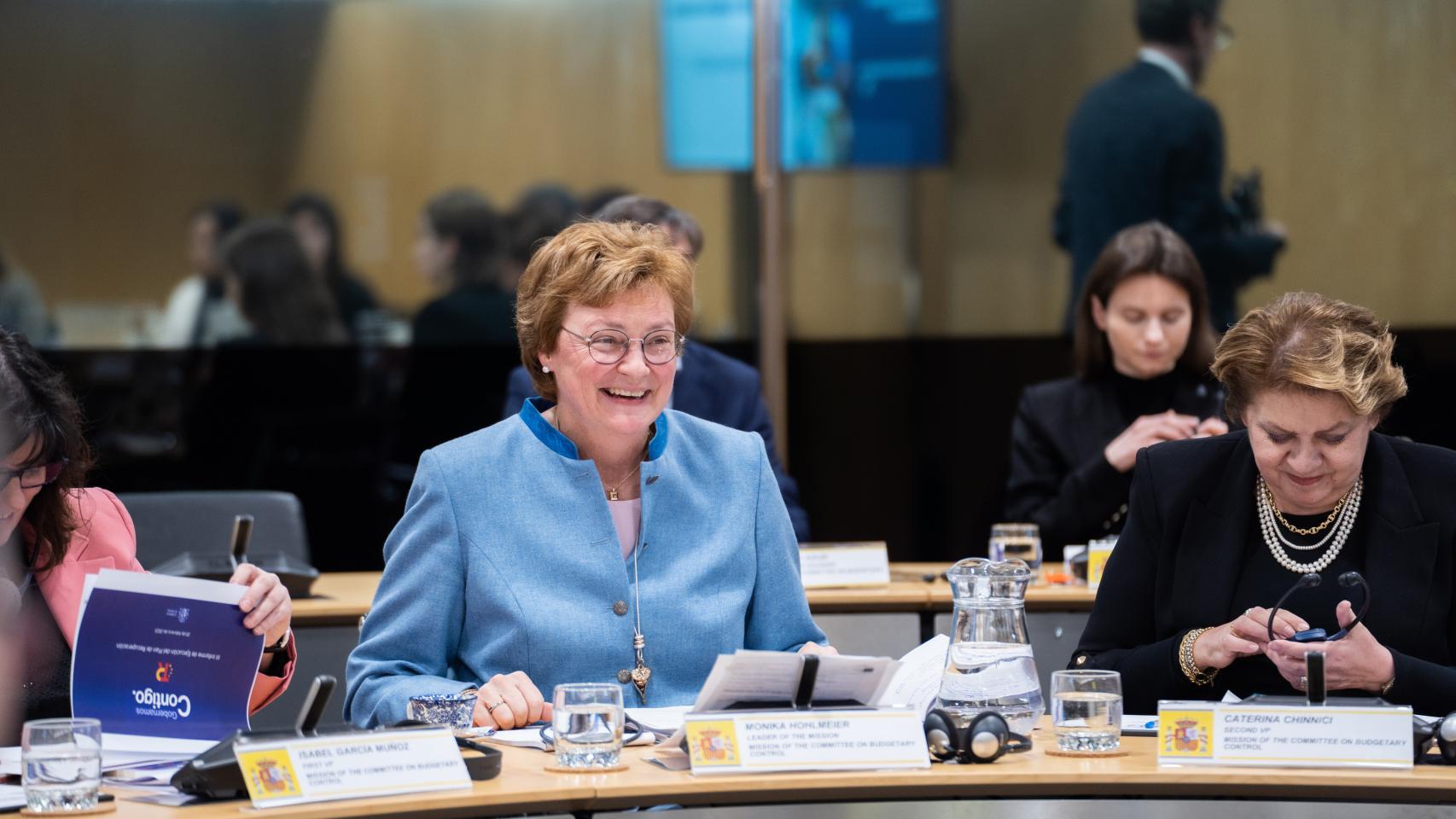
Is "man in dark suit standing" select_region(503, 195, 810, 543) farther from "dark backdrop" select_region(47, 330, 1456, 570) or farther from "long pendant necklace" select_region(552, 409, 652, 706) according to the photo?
"long pendant necklace" select_region(552, 409, 652, 706)

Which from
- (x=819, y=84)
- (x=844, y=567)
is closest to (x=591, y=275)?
(x=844, y=567)

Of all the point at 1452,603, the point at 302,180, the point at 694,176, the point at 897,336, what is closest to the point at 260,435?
the point at 302,180

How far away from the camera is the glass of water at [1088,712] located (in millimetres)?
2084

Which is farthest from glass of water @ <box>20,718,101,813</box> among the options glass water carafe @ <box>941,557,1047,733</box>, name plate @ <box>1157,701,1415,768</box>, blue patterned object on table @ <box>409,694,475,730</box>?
name plate @ <box>1157,701,1415,768</box>

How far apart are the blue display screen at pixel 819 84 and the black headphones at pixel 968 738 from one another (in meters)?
3.92

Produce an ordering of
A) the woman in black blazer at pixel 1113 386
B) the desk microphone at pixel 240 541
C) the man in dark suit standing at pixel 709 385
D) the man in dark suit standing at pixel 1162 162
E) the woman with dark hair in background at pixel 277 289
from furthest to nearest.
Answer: the woman with dark hair in background at pixel 277 289 < the man in dark suit standing at pixel 1162 162 < the man in dark suit standing at pixel 709 385 < the woman in black blazer at pixel 1113 386 < the desk microphone at pixel 240 541

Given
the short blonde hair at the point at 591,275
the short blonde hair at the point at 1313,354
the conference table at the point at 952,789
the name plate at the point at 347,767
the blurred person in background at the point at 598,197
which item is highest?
the blurred person in background at the point at 598,197

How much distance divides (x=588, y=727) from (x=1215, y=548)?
1.06 metres

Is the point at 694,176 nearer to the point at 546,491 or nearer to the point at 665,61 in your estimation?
the point at 665,61

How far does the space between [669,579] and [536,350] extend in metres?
0.40

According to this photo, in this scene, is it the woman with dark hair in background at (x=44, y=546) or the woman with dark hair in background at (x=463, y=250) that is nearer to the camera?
the woman with dark hair in background at (x=44, y=546)

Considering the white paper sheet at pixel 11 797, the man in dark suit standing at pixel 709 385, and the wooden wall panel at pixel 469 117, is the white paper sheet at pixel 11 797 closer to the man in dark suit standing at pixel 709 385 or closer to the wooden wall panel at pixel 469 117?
the man in dark suit standing at pixel 709 385

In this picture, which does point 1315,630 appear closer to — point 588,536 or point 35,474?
point 588,536

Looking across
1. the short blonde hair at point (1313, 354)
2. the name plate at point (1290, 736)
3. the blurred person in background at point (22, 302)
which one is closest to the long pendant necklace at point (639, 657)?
the name plate at point (1290, 736)
